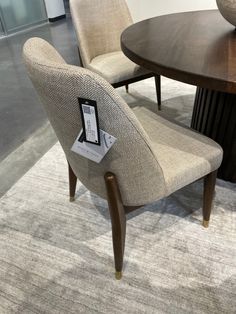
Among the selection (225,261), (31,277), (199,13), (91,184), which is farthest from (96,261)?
(199,13)

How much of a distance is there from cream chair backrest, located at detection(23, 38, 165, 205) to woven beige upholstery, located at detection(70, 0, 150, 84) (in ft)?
2.99

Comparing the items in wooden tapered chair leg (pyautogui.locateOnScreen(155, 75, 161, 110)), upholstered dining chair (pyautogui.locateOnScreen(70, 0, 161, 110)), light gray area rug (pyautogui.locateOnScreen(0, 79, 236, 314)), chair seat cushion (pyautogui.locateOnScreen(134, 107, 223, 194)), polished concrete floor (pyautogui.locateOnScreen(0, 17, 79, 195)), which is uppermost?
upholstered dining chair (pyautogui.locateOnScreen(70, 0, 161, 110))

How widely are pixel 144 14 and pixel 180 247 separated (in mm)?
2504

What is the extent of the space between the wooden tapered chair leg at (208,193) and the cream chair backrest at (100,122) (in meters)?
0.29

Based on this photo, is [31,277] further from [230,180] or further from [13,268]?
[230,180]

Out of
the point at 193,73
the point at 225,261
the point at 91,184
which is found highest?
the point at 193,73

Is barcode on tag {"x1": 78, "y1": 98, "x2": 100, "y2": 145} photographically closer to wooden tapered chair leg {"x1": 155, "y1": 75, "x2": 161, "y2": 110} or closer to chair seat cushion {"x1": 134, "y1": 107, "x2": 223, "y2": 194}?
chair seat cushion {"x1": 134, "y1": 107, "x2": 223, "y2": 194}

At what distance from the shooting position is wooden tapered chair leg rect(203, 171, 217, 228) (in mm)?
1058

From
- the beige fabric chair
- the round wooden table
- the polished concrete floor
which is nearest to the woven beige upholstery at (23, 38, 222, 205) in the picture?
the beige fabric chair

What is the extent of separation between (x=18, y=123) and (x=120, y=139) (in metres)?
1.59

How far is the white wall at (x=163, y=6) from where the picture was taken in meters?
2.56

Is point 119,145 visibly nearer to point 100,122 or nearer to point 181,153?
point 100,122

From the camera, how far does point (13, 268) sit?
1.11m

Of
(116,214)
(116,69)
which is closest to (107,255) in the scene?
(116,214)
